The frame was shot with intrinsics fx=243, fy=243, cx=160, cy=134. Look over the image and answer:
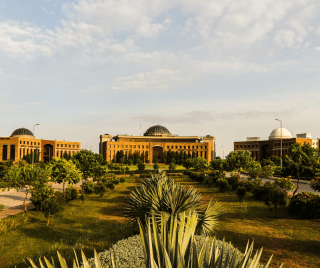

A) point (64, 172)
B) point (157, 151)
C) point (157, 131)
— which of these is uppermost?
point (157, 131)

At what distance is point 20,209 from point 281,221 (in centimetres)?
1914

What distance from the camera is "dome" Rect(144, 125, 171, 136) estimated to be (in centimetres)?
13350

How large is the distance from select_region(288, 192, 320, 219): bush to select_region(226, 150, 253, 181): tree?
588 inches

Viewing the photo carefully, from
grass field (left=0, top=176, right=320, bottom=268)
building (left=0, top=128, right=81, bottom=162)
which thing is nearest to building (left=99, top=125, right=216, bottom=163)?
building (left=0, top=128, right=81, bottom=162)

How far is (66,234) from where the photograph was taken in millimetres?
13586

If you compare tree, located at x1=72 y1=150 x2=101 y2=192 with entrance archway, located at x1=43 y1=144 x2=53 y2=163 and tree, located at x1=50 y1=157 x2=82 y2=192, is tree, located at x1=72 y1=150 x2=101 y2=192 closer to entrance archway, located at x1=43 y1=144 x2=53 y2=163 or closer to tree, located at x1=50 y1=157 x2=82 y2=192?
tree, located at x1=50 y1=157 x2=82 y2=192

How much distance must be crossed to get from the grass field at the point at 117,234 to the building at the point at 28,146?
75061 mm

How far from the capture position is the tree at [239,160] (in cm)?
3269

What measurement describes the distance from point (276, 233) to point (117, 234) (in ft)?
28.6

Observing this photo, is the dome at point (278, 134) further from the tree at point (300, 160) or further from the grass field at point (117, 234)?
the grass field at point (117, 234)

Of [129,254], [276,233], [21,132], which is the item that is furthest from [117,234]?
[21,132]

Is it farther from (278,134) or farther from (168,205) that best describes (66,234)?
(278,134)

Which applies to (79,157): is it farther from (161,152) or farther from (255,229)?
(161,152)

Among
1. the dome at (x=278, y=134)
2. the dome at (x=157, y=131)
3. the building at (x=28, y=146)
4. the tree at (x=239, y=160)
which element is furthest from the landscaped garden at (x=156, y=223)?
the dome at (x=157, y=131)
